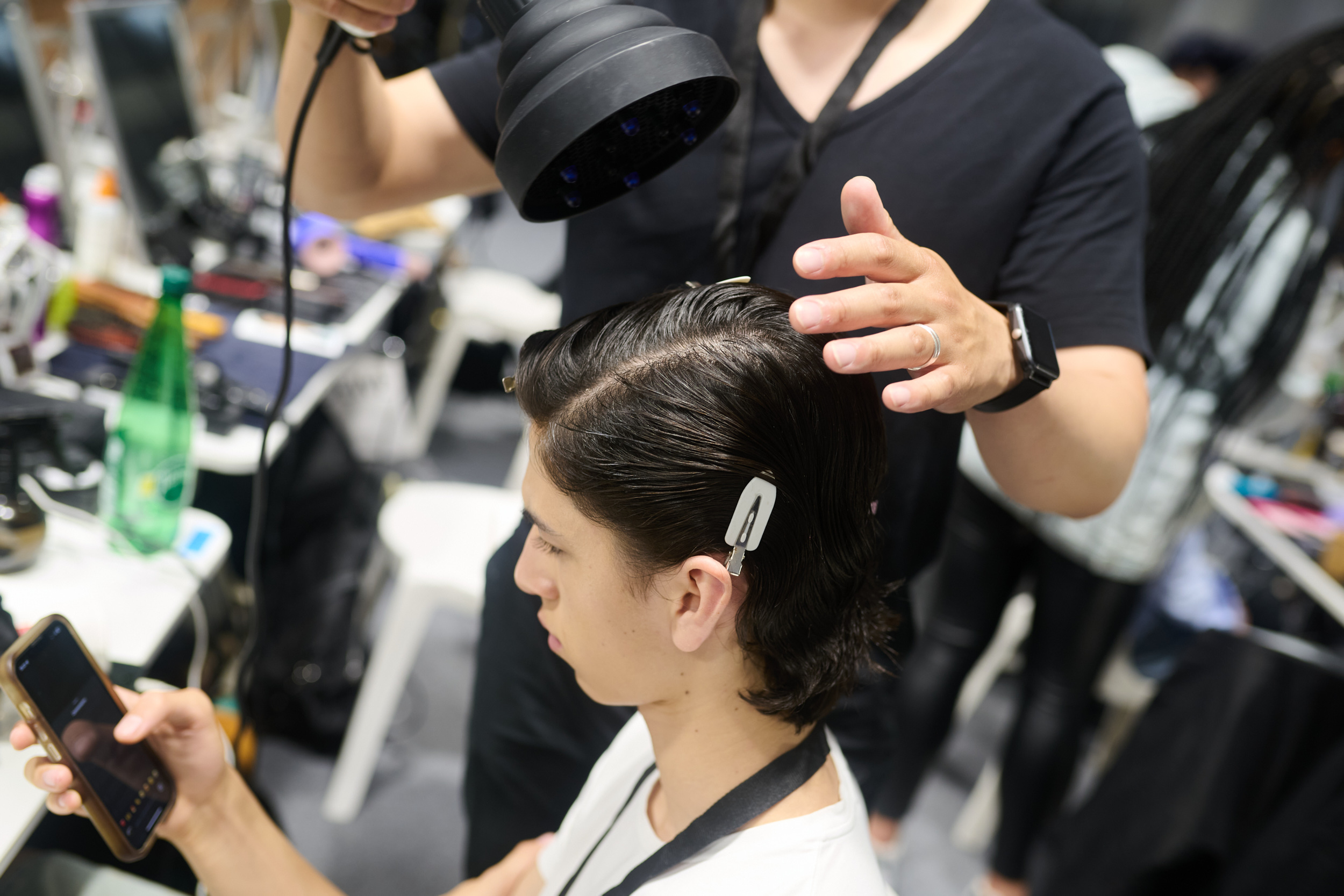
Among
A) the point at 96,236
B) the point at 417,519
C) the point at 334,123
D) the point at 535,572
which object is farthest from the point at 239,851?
the point at 96,236

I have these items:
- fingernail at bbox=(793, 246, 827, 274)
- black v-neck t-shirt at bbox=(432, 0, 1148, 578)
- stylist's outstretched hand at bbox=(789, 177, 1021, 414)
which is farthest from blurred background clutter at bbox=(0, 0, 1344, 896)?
fingernail at bbox=(793, 246, 827, 274)

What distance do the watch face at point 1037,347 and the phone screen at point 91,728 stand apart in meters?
0.77

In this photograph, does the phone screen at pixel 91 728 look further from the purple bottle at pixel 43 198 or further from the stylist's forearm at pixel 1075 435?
the purple bottle at pixel 43 198

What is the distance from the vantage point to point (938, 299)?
1.98 ft

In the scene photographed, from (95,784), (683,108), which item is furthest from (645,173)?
(95,784)

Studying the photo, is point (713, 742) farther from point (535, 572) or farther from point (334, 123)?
point (334, 123)

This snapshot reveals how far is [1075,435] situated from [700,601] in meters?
0.36

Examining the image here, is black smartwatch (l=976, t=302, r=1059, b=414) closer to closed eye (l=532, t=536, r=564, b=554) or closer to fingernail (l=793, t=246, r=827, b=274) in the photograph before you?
fingernail (l=793, t=246, r=827, b=274)

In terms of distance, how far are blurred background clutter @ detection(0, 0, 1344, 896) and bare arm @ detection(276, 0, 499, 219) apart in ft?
1.15

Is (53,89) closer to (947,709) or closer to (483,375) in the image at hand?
(483,375)

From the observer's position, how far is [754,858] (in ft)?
2.54

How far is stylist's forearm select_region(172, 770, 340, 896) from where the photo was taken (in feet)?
2.91

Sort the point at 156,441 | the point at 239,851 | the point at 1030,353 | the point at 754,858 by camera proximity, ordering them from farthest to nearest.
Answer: the point at 156,441 → the point at 239,851 → the point at 754,858 → the point at 1030,353

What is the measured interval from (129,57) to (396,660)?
1.31 metres
